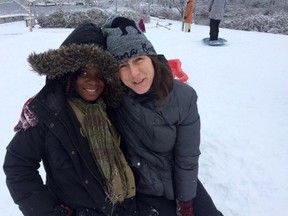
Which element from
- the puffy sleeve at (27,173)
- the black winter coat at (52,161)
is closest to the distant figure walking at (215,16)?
the black winter coat at (52,161)

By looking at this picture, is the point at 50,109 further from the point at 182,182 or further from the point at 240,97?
Answer: the point at 240,97

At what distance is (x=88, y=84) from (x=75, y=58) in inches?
7.6

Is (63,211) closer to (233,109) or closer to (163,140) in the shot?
(163,140)

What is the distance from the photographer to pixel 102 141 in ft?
5.86

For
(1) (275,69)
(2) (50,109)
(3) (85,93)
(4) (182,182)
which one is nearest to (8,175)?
(2) (50,109)

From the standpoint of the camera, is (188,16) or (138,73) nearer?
(138,73)

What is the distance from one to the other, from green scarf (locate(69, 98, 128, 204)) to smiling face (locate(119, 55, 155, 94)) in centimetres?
22

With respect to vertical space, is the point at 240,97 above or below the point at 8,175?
below

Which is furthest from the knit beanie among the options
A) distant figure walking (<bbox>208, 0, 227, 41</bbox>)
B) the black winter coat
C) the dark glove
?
distant figure walking (<bbox>208, 0, 227, 41</bbox>)

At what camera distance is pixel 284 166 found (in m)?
3.44

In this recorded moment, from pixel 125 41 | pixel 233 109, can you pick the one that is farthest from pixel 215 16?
pixel 125 41

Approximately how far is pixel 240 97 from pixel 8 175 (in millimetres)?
4627

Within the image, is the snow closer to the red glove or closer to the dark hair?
the red glove

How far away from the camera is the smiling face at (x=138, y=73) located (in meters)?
1.83
